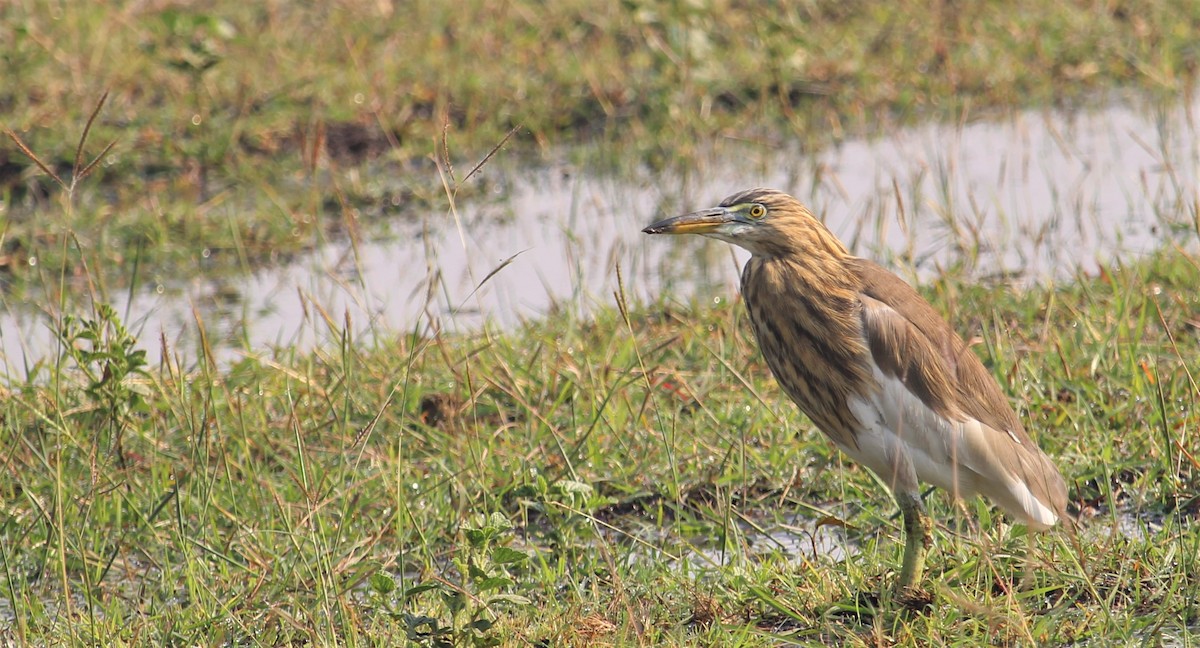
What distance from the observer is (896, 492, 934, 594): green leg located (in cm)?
361

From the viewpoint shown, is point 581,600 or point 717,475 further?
point 717,475

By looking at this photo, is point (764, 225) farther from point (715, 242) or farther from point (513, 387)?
point (715, 242)

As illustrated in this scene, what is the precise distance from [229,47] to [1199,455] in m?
5.77

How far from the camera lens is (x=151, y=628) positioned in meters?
3.84

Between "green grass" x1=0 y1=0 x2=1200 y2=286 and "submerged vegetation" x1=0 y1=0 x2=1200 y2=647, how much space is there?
22 mm

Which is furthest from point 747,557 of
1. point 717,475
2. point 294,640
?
point 294,640

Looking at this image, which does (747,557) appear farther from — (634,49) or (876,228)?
(634,49)

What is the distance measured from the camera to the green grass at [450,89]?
7074mm

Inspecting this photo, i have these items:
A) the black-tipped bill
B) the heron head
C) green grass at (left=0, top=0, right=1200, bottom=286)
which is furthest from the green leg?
green grass at (left=0, top=0, right=1200, bottom=286)

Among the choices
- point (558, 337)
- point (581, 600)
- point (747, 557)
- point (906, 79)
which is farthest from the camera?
point (906, 79)

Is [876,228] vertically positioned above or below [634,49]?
below

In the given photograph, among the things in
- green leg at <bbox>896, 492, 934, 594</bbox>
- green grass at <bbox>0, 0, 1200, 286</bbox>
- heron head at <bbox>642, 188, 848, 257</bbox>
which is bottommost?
green leg at <bbox>896, 492, 934, 594</bbox>

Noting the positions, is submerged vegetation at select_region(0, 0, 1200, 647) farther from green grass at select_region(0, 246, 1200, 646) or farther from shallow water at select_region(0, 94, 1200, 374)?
shallow water at select_region(0, 94, 1200, 374)

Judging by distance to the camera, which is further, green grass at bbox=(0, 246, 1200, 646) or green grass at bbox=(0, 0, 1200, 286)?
green grass at bbox=(0, 0, 1200, 286)
